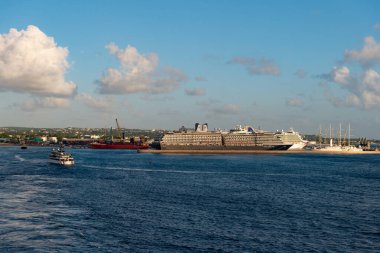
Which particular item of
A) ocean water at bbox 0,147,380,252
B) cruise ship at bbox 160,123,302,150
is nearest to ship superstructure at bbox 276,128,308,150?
cruise ship at bbox 160,123,302,150

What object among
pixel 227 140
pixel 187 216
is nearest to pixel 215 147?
pixel 227 140

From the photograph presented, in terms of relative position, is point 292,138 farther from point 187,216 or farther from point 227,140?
point 187,216

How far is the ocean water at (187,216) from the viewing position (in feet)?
98.9

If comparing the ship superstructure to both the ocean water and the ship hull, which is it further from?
the ocean water

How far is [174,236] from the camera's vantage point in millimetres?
32031

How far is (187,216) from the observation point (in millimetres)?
38875

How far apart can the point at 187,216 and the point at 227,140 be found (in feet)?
423

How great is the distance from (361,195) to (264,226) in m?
22.2

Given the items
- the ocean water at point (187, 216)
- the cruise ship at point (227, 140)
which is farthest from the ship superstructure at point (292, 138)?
the ocean water at point (187, 216)

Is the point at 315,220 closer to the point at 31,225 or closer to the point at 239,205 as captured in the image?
the point at 239,205

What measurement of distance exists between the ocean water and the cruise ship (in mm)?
98777

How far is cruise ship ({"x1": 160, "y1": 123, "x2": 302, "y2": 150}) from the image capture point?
6467 inches

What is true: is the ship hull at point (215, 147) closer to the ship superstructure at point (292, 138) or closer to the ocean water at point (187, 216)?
the ship superstructure at point (292, 138)

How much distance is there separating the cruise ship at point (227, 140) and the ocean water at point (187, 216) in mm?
98777
